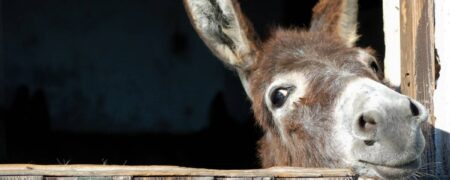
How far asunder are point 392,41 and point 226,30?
3.22ft

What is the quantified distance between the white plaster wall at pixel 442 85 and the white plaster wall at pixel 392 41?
0.26 m

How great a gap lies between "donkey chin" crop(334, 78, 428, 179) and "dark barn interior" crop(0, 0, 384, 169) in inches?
192

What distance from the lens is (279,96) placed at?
365 centimetres

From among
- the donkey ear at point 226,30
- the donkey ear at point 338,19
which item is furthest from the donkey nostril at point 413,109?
the donkey ear at point 338,19

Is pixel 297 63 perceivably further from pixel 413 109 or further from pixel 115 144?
pixel 115 144

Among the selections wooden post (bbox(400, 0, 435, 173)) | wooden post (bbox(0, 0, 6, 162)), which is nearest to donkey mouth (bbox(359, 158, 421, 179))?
wooden post (bbox(400, 0, 435, 173))

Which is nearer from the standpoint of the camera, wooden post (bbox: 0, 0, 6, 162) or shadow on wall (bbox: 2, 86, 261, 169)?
wooden post (bbox: 0, 0, 6, 162)

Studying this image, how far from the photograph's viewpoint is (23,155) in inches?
322

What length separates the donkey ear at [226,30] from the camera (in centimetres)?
391

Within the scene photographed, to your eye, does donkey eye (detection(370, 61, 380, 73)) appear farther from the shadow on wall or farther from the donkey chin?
the shadow on wall

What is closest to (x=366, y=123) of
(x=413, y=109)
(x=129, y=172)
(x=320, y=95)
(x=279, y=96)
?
(x=413, y=109)

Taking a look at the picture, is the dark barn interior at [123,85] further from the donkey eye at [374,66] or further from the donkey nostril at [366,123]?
the donkey nostril at [366,123]

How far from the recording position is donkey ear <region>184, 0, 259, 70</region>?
154 inches

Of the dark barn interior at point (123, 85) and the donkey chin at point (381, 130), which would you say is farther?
the dark barn interior at point (123, 85)
